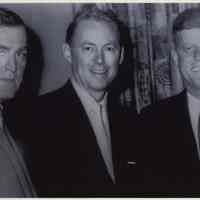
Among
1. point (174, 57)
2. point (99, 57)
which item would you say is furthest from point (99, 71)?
point (174, 57)

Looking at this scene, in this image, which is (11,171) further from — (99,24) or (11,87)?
(99,24)

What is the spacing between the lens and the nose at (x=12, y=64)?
5.24ft

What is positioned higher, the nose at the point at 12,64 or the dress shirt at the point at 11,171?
the nose at the point at 12,64

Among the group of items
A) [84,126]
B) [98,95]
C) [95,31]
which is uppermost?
[95,31]

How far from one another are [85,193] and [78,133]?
23cm

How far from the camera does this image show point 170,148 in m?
1.63

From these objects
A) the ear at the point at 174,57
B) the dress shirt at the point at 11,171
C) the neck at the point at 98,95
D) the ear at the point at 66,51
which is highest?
the ear at the point at 66,51

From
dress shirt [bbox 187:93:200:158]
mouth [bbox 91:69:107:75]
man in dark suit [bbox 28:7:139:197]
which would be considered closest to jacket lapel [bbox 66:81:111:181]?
man in dark suit [bbox 28:7:139:197]

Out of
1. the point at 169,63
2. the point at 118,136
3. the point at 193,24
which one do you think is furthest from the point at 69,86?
the point at 193,24

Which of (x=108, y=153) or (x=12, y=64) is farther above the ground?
(x=12, y=64)

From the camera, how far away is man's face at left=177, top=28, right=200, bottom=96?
162 centimetres

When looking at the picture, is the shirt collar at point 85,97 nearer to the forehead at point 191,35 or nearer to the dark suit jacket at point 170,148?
the dark suit jacket at point 170,148

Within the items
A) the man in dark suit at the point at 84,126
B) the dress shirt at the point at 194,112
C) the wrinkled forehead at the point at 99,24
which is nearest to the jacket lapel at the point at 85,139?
the man in dark suit at the point at 84,126

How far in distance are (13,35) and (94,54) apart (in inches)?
12.5
